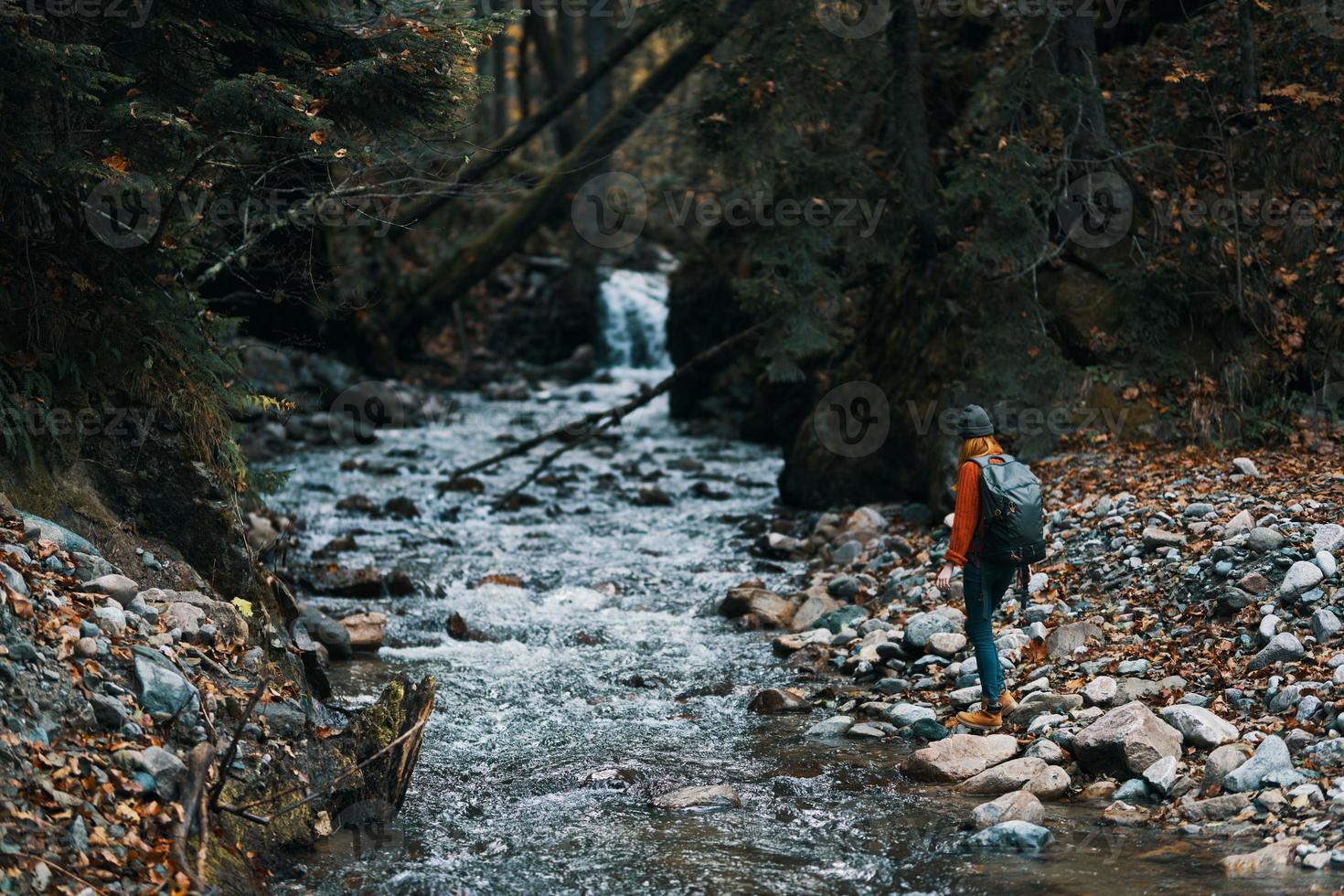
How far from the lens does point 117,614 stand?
5.16 m

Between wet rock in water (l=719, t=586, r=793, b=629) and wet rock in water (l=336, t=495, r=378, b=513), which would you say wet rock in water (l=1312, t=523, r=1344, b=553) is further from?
wet rock in water (l=336, t=495, r=378, b=513)

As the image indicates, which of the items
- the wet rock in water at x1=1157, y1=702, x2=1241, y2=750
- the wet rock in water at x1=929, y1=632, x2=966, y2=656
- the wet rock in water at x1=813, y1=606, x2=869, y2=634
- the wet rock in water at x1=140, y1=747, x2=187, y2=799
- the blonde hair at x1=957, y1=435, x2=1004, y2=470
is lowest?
the wet rock in water at x1=813, y1=606, x2=869, y2=634

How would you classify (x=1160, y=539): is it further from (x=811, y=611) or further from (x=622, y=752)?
(x=622, y=752)

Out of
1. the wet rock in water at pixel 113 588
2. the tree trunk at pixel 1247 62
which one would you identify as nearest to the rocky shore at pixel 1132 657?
the tree trunk at pixel 1247 62

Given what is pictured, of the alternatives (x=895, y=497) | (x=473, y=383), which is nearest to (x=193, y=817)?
(x=895, y=497)

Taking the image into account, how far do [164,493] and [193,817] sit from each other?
2.95 m

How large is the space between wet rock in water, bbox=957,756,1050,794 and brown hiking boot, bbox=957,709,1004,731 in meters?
0.74

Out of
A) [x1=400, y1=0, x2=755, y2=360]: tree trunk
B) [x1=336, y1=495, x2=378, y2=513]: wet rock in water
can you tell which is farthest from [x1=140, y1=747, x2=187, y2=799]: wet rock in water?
[x1=400, y1=0, x2=755, y2=360]: tree trunk

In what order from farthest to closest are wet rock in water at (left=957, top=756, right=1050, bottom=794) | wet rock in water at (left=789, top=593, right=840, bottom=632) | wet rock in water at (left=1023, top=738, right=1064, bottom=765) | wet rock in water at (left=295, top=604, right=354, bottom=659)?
1. wet rock in water at (left=789, top=593, right=840, bottom=632)
2. wet rock in water at (left=295, top=604, right=354, bottom=659)
3. wet rock in water at (left=1023, top=738, right=1064, bottom=765)
4. wet rock in water at (left=957, top=756, right=1050, bottom=794)

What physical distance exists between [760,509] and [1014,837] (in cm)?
882

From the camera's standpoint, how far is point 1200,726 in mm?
5793

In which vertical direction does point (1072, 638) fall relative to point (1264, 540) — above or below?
below

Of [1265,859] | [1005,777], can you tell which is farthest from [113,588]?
[1265,859]

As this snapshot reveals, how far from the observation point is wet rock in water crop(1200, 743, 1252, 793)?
5434 millimetres
